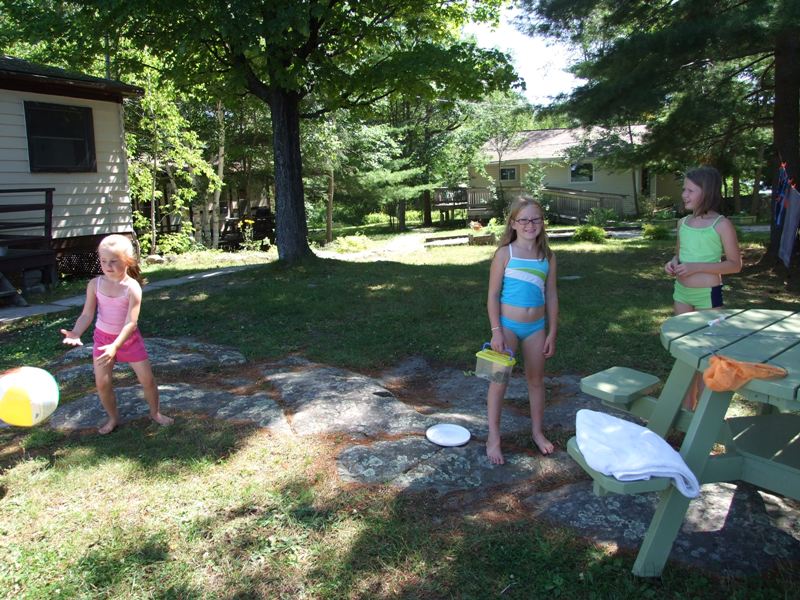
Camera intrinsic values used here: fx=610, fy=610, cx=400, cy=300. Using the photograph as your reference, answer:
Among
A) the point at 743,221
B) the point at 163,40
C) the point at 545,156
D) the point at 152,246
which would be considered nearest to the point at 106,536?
the point at 163,40

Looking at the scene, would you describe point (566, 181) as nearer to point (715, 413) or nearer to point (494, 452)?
point (494, 452)

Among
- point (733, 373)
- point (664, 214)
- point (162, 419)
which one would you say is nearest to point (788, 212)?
point (733, 373)

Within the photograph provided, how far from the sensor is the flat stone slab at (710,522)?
8.20 ft

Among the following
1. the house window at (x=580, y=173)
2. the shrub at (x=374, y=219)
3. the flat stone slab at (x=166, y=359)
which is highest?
the house window at (x=580, y=173)

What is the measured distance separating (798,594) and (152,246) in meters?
13.9

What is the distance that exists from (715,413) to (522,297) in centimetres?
118

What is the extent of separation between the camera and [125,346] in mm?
3777

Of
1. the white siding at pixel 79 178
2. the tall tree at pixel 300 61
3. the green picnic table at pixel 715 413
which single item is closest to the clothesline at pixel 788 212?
the tall tree at pixel 300 61

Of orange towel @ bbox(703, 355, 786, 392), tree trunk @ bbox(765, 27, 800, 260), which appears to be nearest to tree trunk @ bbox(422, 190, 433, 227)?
tree trunk @ bbox(765, 27, 800, 260)

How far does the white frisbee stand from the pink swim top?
1983mm

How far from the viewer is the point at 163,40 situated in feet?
29.1

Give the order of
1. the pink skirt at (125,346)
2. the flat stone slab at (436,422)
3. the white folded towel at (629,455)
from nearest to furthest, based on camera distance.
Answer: the white folded towel at (629,455), the flat stone slab at (436,422), the pink skirt at (125,346)

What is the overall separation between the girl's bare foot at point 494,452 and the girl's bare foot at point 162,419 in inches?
79.5

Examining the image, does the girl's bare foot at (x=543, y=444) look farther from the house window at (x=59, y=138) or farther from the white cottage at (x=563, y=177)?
the white cottage at (x=563, y=177)
